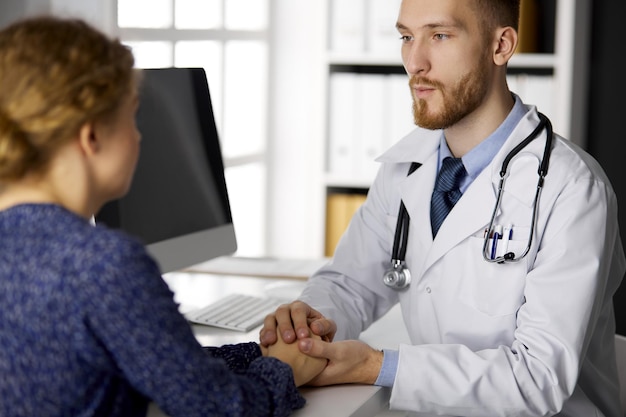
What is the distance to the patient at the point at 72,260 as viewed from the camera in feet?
3.24

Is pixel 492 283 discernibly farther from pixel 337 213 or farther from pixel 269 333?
pixel 337 213

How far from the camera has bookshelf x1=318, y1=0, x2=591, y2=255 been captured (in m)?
3.21

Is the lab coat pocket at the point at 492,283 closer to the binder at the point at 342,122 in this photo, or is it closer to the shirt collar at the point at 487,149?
the shirt collar at the point at 487,149

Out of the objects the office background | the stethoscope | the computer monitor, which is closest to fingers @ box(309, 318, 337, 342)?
the stethoscope

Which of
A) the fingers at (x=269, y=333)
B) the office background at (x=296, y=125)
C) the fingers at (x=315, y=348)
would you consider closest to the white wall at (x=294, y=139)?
the office background at (x=296, y=125)

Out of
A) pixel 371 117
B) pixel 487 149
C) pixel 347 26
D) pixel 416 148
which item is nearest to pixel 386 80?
pixel 371 117

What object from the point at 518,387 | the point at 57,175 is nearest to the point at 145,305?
the point at 57,175

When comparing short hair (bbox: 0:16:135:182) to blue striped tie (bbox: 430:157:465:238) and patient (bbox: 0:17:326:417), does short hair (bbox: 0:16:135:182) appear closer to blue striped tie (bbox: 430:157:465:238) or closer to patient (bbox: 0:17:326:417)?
patient (bbox: 0:17:326:417)

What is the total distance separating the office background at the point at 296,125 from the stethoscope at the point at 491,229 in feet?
5.29

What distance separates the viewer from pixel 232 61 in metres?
3.41

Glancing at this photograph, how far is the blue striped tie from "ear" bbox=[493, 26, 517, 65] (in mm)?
219

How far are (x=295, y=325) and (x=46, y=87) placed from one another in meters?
0.68

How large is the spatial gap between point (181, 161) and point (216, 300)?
13.3 inches

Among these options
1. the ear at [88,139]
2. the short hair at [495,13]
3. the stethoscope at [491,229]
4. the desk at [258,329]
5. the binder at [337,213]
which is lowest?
the binder at [337,213]
